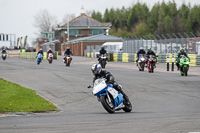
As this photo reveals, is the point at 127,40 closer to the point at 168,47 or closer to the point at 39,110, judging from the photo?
the point at 168,47

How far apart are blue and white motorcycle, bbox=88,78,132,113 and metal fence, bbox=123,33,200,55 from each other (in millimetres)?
24144

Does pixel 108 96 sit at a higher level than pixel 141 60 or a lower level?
lower

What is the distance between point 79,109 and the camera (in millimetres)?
12820

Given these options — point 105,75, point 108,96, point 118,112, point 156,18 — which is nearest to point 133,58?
point 118,112

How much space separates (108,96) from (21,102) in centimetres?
351

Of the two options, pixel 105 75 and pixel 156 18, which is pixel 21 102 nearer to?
pixel 105 75

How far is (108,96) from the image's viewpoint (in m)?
11.0

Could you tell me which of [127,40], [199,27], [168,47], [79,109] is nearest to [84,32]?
[199,27]

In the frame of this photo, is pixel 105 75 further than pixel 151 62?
No

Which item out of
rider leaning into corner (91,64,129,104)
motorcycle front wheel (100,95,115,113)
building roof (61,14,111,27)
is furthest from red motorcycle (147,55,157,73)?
building roof (61,14,111,27)

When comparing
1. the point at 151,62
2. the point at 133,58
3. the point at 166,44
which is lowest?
the point at 133,58

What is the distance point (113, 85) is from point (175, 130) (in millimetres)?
3778

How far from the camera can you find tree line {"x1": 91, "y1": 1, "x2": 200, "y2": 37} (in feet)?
324

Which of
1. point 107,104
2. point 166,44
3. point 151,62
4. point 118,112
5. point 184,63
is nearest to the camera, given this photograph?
point 107,104
